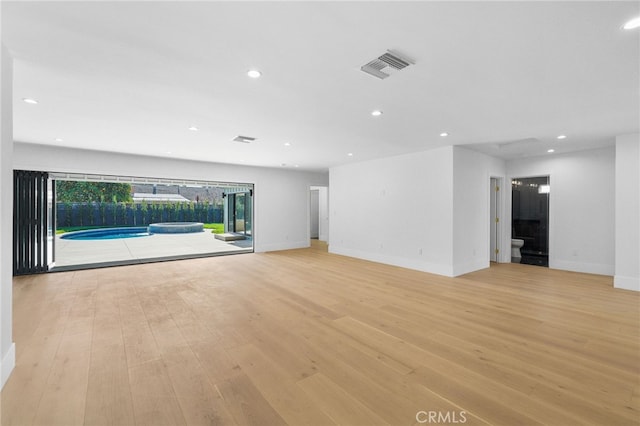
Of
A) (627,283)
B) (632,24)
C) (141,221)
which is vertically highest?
(632,24)

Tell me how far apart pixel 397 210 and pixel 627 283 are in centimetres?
401

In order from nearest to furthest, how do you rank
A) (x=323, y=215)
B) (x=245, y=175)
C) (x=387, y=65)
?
1. (x=387, y=65)
2. (x=245, y=175)
3. (x=323, y=215)

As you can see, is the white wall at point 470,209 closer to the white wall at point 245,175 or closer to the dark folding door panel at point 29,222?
the white wall at point 245,175

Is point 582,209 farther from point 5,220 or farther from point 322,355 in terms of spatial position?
point 5,220

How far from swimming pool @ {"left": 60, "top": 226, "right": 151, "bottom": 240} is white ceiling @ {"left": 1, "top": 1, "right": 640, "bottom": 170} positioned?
9.15 metres

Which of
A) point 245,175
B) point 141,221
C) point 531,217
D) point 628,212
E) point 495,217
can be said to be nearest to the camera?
point 628,212

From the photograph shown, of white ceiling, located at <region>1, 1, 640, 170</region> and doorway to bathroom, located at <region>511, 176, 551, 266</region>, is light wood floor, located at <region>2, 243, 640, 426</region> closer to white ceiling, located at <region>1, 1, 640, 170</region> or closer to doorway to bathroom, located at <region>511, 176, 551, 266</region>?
white ceiling, located at <region>1, 1, 640, 170</region>

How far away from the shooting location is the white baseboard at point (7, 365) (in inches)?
77.4

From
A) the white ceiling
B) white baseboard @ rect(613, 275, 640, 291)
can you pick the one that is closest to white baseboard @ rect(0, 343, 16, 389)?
the white ceiling

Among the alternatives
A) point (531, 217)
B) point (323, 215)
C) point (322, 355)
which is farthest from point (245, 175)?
point (531, 217)

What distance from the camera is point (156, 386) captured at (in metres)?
2.00

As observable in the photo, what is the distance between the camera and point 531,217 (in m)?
8.54

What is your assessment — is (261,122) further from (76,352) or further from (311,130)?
(76,352)

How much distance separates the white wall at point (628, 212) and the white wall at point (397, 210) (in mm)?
2605
